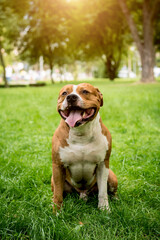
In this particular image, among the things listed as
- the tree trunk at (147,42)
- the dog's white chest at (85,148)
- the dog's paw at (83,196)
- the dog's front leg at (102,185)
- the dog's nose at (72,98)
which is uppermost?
the tree trunk at (147,42)

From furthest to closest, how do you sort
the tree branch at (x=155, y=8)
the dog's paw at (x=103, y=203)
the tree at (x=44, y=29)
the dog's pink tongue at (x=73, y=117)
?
the tree at (x=44, y=29) < the tree branch at (x=155, y=8) < the dog's paw at (x=103, y=203) < the dog's pink tongue at (x=73, y=117)

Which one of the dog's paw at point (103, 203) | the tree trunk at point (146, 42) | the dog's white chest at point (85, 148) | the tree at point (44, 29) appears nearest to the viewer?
the dog's white chest at point (85, 148)

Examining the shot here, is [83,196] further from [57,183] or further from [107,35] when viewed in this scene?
[107,35]

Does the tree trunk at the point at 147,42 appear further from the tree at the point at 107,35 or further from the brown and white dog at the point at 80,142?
the brown and white dog at the point at 80,142

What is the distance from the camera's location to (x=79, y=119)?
8.02 feet

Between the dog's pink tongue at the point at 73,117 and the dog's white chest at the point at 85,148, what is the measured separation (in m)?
0.12

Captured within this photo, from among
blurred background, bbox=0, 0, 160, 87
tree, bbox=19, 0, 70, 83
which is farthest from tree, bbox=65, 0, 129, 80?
tree, bbox=19, 0, 70, 83

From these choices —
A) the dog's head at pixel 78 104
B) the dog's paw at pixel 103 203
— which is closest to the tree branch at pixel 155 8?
the dog's head at pixel 78 104

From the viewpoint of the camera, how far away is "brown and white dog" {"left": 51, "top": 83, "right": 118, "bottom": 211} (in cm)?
249

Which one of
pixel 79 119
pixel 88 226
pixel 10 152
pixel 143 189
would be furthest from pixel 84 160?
pixel 10 152

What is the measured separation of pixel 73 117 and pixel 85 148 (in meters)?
0.33

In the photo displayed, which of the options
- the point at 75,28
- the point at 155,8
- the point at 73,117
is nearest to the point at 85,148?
the point at 73,117

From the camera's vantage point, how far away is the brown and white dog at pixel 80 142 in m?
2.49

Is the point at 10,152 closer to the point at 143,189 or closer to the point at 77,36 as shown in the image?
the point at 143,189
